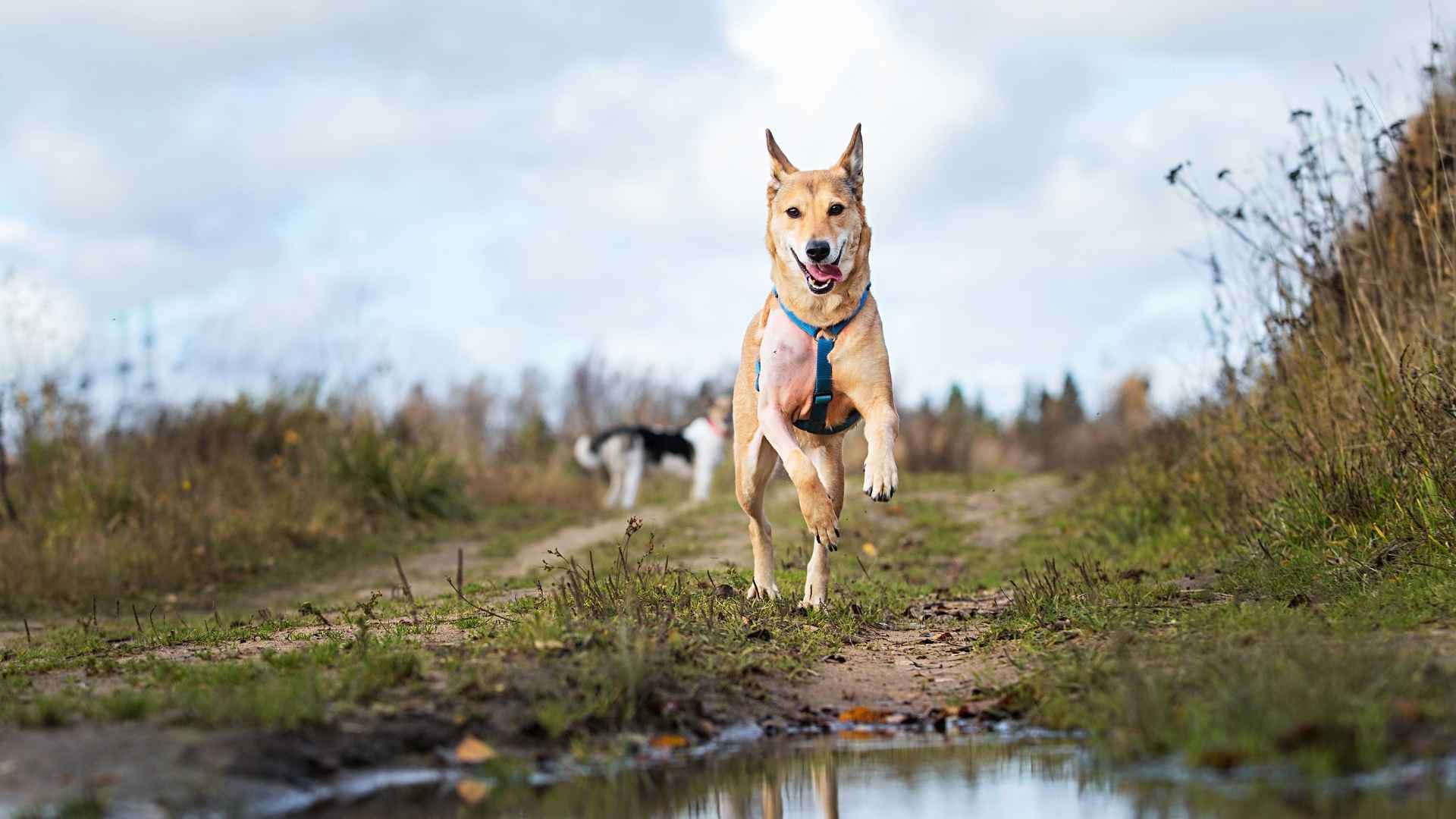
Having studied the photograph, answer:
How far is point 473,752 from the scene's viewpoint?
14.2 feet

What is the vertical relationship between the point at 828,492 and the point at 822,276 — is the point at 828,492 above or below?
below

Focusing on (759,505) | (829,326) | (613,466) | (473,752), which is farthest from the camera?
(613,466)

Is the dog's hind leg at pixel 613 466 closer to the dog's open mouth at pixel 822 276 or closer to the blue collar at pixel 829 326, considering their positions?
the blue collar at pixel 829 326

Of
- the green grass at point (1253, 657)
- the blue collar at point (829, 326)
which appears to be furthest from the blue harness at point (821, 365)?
the green grass at point (1253, 657)

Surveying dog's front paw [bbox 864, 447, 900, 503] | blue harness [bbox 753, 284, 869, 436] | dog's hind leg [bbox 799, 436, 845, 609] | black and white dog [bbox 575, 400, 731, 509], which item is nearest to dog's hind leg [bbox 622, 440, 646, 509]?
black and white dog [bbox 575, 400, 731, 509]

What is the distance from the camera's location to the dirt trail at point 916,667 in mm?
5285

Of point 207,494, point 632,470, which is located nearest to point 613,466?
point 632,470

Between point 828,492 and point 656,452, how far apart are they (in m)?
18.3

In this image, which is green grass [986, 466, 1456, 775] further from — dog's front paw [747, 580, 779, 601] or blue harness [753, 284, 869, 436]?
blue harness [753, 284, 869, 436]

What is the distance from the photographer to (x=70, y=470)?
1487 cm

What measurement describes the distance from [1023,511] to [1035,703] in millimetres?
10533

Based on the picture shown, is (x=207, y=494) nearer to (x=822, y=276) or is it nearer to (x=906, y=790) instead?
Result: (x=822, y=276)

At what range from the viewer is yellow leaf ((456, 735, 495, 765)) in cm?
430

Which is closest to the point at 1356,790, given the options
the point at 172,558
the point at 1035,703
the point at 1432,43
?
the point at 1035,703
